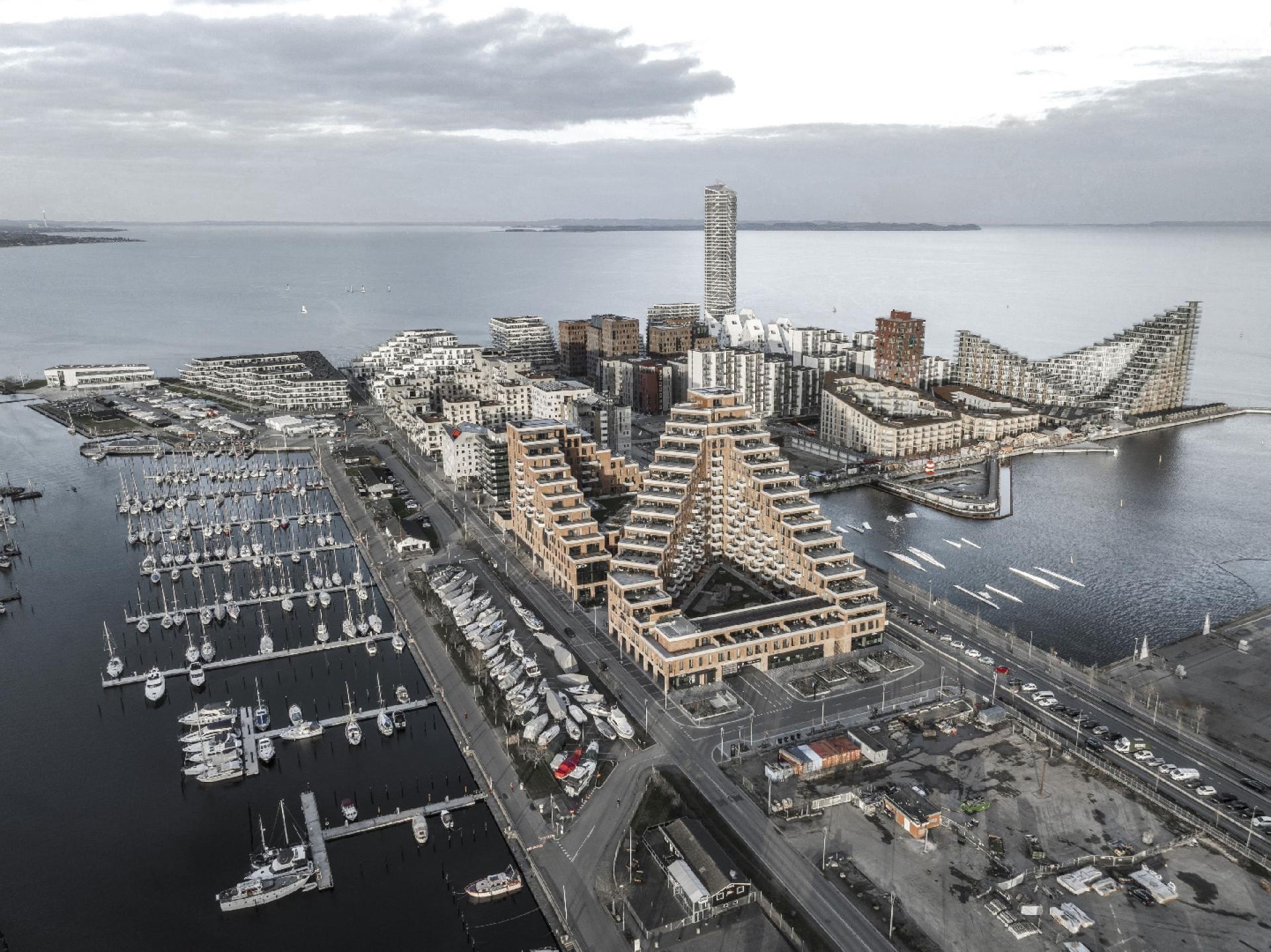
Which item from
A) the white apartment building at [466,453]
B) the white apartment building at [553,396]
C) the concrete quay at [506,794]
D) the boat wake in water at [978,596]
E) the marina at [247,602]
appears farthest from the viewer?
the white apartment building at [553,396]

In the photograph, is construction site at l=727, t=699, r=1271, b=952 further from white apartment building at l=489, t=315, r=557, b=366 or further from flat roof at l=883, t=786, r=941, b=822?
white apartment building at l=489, t=315, r=557, b=366

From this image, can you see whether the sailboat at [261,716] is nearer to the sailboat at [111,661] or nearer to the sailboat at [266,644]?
the sailboat at [266,644]

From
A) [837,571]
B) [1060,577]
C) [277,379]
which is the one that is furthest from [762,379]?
[277,379]

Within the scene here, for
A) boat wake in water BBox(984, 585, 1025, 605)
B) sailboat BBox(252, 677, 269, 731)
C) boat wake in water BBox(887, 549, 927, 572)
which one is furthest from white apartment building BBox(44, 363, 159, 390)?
boat wake in water BBox(984, 585, 1025, 605)

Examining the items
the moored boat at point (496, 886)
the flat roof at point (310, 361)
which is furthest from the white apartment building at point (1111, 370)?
the moored boat at point (496, 886)

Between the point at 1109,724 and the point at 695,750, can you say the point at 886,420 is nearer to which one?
the point at 1109,724

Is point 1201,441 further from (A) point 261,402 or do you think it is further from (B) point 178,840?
(A) point 261,402
